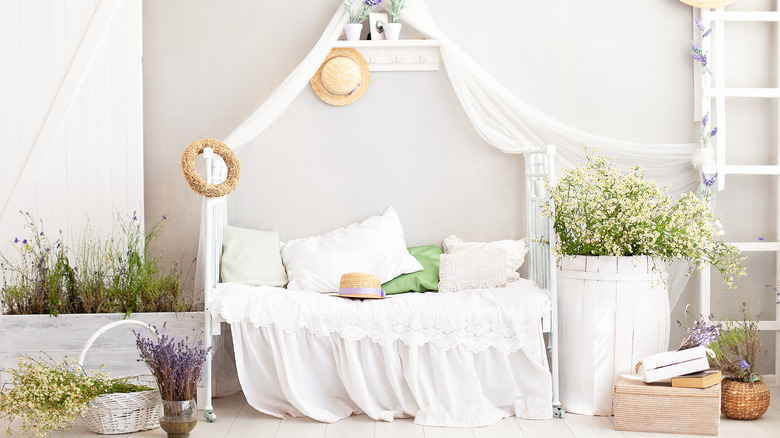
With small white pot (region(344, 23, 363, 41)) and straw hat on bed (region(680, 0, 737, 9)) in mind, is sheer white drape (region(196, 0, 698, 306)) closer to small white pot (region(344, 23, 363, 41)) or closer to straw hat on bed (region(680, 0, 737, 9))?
small white pot (region(344, 23, 363, 41))

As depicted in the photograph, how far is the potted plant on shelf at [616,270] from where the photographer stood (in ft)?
9.58

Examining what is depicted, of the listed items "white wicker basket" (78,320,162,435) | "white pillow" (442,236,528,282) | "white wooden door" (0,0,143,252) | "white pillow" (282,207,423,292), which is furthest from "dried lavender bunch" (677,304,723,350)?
"white wooden door" (0,0,143,252)

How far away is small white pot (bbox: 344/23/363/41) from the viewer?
360 centimetres

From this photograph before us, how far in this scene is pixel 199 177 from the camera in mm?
3039

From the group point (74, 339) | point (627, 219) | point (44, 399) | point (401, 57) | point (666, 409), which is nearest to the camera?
point (44, 399)

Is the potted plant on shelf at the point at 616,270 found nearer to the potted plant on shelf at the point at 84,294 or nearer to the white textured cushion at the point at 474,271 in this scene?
the white textured cushion at the point at 474,271

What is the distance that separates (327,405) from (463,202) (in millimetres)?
1336

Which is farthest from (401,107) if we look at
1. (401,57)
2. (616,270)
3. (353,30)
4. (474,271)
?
(616,270)

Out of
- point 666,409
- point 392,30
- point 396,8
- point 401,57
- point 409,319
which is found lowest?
point 666,409

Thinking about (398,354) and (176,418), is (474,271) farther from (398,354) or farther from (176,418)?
(176,418)

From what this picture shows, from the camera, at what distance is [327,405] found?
3018 millimetres

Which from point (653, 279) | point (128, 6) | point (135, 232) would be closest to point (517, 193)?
point (653, 279)

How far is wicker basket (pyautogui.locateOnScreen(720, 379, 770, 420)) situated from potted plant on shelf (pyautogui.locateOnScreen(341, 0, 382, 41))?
241cm

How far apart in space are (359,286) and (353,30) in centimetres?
135
